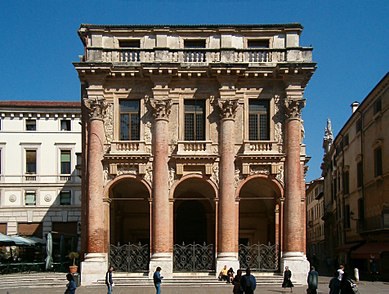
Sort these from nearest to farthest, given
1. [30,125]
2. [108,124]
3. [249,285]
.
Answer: [249,285]
[108,124]
[30,125]

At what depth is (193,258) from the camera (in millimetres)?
35500

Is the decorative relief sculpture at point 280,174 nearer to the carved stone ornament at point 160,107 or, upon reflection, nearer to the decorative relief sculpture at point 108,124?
the carved stone ornament at point 160,107

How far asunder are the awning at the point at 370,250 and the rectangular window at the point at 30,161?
2889 cm

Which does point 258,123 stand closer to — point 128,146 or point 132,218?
point 128,146

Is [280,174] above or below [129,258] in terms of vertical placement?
above

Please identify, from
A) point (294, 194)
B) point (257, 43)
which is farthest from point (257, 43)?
point (294, 194)

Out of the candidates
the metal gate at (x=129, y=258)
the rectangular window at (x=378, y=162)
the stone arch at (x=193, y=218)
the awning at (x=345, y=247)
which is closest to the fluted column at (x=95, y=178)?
the metal gate at (x=129, y=258)

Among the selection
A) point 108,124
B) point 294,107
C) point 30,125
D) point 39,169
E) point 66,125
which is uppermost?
point 66,125

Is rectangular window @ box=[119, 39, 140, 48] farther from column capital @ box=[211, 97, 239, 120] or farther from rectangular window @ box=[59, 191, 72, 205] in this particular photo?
rectangular window @ box=[59, 191, 72, 205]

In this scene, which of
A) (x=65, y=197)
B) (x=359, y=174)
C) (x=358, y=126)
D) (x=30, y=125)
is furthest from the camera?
(x=65, y=197)

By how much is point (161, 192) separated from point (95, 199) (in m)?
3.73

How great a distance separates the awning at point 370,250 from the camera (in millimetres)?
40744

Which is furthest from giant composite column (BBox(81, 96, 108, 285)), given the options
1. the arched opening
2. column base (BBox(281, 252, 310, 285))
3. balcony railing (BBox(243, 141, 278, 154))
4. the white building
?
the white building

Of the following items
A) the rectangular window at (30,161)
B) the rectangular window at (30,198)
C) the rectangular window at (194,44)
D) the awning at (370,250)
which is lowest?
the awning at (370,250)
